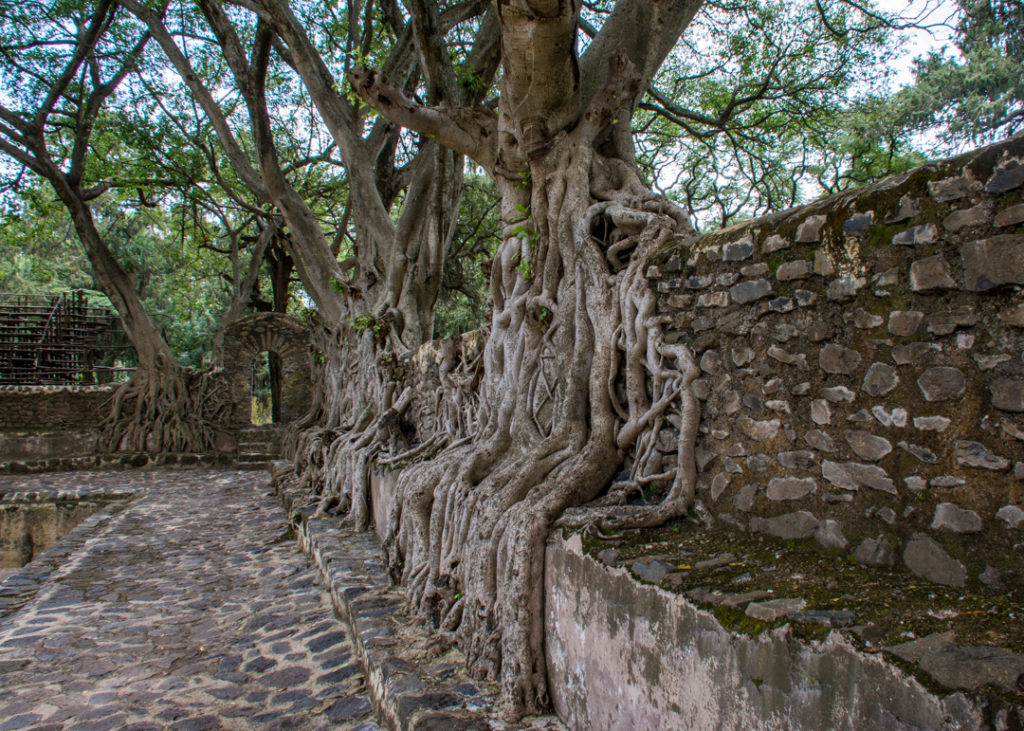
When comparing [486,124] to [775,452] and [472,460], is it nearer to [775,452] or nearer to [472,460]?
[472,460]

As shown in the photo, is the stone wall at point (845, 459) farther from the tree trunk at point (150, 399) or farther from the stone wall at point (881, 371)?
the tree trunk at point (150, 399)

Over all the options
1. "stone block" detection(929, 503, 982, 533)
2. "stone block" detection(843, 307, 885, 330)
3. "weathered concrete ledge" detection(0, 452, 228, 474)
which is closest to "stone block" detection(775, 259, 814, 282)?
"stone block" detection(843, 307, 885, 330)

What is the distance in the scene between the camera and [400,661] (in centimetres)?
304

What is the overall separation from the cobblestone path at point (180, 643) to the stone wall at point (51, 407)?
8187 mm

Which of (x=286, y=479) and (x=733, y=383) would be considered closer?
(x=733, y=383)

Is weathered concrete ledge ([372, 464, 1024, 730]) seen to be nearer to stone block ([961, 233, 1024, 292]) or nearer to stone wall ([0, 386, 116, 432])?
stone block ([961, 233, 1024, 292])

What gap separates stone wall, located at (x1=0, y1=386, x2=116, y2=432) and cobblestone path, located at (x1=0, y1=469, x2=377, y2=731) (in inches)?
322

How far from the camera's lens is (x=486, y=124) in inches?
198

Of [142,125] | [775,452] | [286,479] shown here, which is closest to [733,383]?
[775,452]

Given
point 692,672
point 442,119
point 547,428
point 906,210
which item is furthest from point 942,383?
point 442,119

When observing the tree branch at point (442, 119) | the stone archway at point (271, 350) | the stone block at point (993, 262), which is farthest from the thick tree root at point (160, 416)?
the stone block at point (993, 262)

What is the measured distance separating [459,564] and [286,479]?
21.8 ft

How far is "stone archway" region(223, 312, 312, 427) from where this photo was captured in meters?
14.7

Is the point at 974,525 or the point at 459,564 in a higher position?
the point at 974,525
